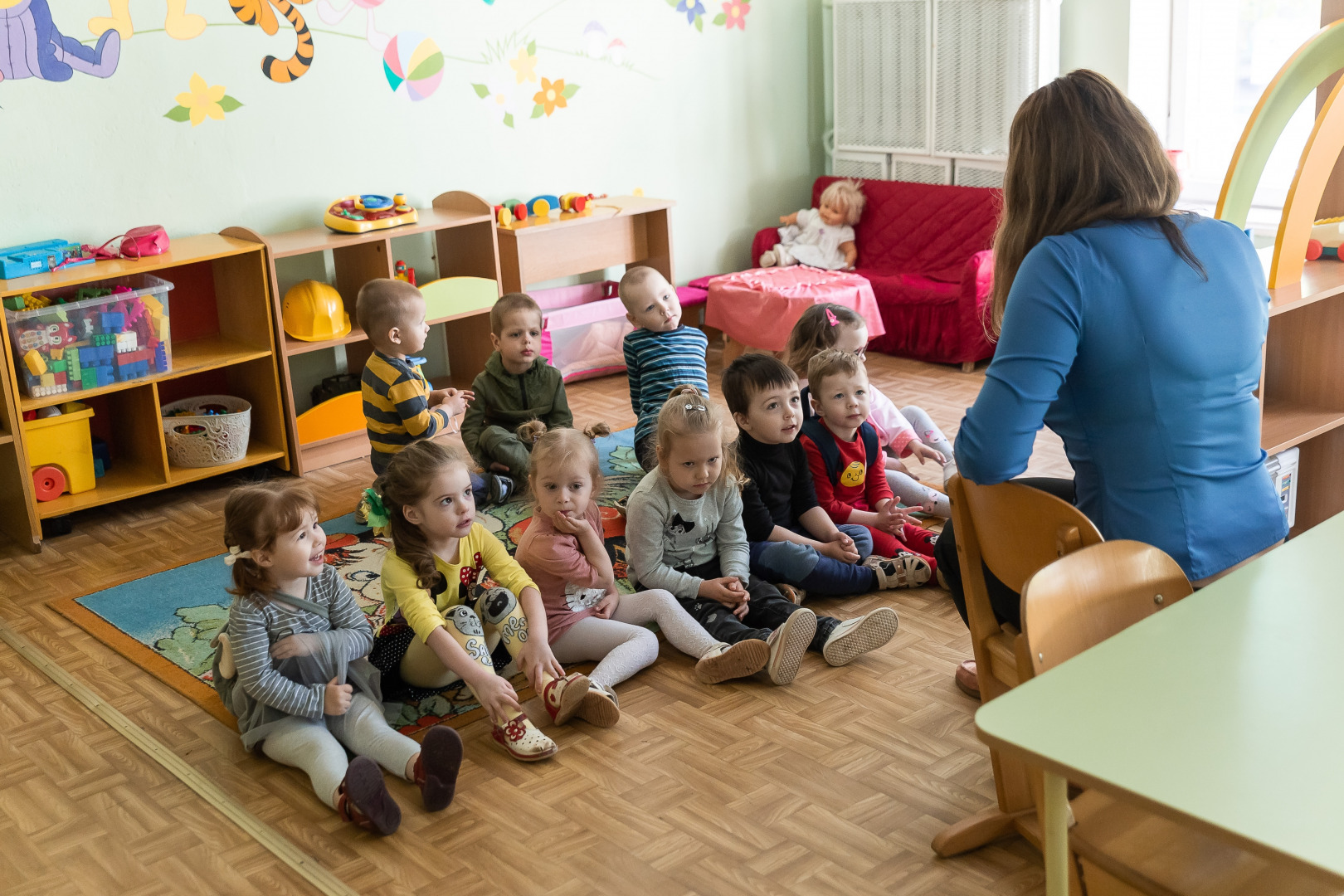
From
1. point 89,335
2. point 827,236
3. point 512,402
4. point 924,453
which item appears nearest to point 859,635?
point 924,453

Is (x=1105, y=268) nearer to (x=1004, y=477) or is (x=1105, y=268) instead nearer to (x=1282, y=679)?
(x=1004, y=477)

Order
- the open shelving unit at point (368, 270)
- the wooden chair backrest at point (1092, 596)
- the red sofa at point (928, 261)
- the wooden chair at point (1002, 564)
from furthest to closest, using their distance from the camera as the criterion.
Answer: the red sofa at point (928, 261) < the open shelving unit at point (368, 270) < the wooden chair at point (1002, 564) < the wooden chair backrest at point (1092, 596)

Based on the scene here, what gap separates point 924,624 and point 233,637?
1447 mm

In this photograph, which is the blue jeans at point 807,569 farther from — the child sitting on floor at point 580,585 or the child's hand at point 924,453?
the child's hand at point 924,453

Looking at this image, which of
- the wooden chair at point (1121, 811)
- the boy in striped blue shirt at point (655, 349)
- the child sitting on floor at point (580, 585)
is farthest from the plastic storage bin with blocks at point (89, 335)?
the wooden chair at point (1121, 811)

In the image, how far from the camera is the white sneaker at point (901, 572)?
9.54 feet

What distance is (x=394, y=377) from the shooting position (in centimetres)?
347

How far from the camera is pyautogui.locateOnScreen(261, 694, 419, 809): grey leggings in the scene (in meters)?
2.19

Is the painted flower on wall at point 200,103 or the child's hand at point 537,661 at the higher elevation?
the painted flower on wall at point 200,103

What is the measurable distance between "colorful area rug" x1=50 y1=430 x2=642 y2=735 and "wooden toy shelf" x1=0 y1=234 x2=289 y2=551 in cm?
51

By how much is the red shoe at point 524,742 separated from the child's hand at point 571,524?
452 millimetres

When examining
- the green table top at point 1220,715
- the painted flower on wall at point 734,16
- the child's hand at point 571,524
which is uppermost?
the painted flower on wall at point 734,16

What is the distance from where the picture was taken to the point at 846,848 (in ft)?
6.40

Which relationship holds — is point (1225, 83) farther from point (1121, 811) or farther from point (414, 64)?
point (1121, 811)
